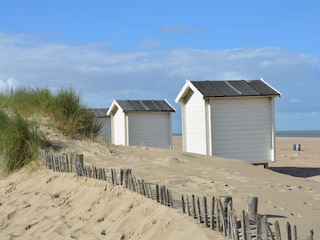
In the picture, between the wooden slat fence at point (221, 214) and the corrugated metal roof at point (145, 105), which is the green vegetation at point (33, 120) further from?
the corrugated metal roof at point (145, 105)

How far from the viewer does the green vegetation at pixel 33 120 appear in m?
12.3

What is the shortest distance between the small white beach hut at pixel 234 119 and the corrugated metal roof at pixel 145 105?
24.0 ft

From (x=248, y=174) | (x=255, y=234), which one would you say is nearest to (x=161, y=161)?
(x=248, y=174)

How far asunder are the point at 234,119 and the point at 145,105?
917 cm

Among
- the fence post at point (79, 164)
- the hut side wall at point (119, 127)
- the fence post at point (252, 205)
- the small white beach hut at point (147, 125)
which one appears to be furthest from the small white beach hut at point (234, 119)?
the fence post at point (252, 205)

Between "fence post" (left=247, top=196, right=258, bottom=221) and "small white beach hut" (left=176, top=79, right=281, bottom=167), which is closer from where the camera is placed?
"fence post" (left=247, top=196, right=258, bottom=221)

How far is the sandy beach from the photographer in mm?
6684

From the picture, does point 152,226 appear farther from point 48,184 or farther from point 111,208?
point 48,184

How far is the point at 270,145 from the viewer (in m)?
18.0

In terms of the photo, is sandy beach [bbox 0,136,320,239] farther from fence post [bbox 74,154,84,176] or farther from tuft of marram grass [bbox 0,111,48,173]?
tuft of marram grass [bbox 0,111,48,173]

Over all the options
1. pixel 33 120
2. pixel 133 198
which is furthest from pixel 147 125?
pixel 133 198

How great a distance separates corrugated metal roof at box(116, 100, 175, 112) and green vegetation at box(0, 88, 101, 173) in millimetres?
9239

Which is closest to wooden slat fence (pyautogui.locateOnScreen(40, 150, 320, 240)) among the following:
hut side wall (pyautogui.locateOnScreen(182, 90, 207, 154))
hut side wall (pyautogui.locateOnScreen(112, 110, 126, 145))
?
hut side wall (pyautogui.locateOnScreen(182, 90, 207, 154))

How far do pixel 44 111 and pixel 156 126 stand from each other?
10979 millimetres
